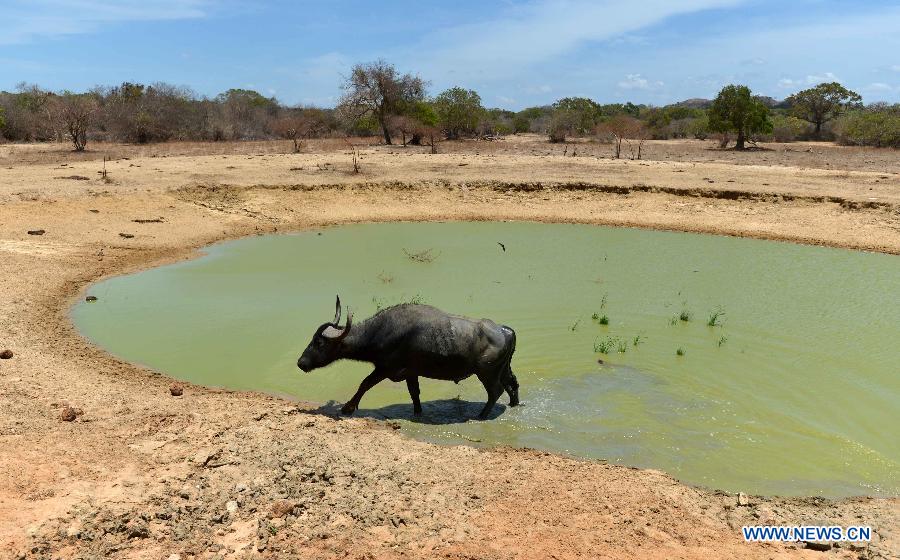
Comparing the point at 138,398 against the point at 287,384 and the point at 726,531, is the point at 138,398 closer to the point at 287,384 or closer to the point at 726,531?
the point at 287,384

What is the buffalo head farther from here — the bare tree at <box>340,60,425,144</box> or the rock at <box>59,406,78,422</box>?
the bare tree at <box>340,60,425,144</box>

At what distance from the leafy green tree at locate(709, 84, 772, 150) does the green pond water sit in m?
25.4

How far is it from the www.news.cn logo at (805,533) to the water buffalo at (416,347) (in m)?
3.46

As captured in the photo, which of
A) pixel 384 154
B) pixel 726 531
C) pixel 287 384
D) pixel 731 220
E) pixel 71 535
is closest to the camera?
pixel 71 535

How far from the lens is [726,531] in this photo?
6.07m

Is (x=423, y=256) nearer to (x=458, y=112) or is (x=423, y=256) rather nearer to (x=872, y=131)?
(x=458, y=112)

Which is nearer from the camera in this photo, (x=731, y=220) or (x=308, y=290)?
(x=308, y=290)

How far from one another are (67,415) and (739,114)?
43641 mm

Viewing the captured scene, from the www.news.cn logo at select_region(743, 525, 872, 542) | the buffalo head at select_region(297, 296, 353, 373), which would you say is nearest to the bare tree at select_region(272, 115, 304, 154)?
the buffalo head at select_region(297, 296, 353, 373)

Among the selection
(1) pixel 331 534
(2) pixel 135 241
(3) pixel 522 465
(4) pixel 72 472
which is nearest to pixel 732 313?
(3) pixel 522 465

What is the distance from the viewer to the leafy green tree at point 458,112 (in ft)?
156

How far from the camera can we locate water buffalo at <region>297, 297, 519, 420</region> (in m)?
8.20

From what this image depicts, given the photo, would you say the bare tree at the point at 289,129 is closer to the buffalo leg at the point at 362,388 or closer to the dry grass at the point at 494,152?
the dry grass at the point at 494,152

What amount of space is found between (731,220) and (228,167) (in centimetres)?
2084
